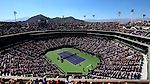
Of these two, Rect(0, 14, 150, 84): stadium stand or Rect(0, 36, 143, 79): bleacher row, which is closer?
Rect(0, 14, 150, 84): stadium stand

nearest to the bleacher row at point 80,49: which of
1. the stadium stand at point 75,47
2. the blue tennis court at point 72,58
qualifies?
the stadium stand at point 75,47

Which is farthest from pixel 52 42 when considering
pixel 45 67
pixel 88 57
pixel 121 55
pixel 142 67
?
pixel 142 67

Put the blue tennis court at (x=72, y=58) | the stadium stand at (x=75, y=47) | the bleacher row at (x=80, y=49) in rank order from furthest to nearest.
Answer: the blue tennis court at (x=72, y=58) → the bleacher row at (x=80, y=49) → the stadium stand at (x=75, y=47)

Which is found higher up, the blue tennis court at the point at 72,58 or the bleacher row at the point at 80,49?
the bleacher row at the point at 80,49

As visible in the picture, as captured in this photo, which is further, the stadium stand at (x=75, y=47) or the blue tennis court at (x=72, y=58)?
the blue tennis court at (x=72, y=58)

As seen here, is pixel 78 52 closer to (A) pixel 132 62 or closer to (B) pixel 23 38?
(B) pixel 23 38

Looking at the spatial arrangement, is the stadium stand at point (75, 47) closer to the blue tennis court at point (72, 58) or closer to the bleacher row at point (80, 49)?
the bleacher row at point (80, 49)

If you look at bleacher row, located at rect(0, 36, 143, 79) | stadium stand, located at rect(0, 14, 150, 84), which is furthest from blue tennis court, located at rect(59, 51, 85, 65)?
bleacher row, located at rect(0, 36, 143, 79)

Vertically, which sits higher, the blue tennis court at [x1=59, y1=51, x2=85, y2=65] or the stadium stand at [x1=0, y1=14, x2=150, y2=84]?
the stadium stand at [x1=0, y1=14, x2=150, y2=84]

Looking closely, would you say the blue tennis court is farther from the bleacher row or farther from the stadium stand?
the bleacher row
